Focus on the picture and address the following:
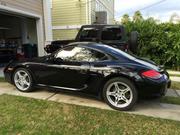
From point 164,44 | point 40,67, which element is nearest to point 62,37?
point 164,44

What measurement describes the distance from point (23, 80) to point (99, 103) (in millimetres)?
2118

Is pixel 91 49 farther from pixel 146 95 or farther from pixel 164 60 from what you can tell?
pixel 164 60

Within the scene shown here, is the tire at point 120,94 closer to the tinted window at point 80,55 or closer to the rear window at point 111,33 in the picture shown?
the tinted window at point 80,55

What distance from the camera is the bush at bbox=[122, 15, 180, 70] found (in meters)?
9.78

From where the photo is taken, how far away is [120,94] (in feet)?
13.8

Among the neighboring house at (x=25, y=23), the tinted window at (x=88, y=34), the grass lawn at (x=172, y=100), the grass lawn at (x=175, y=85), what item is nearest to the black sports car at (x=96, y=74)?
the grass lawn at (x=172, y=100)

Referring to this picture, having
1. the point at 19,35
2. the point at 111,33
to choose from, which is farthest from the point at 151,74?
the point at 19,35

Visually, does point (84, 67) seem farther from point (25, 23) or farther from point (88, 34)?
point (25, 23)

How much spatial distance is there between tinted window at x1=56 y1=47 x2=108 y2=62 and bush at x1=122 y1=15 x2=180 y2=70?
20.6 feet

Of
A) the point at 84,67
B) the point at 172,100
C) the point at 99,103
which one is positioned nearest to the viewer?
the point at 84,67

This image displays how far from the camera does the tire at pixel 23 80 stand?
5.16 meters

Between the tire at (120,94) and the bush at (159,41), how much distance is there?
6.52 m

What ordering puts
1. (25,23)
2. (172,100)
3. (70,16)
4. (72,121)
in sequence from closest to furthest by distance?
1. (72,121)
2. (172,100)
3. (25,23)
4. (70,16)

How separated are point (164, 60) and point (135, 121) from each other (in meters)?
7.25
